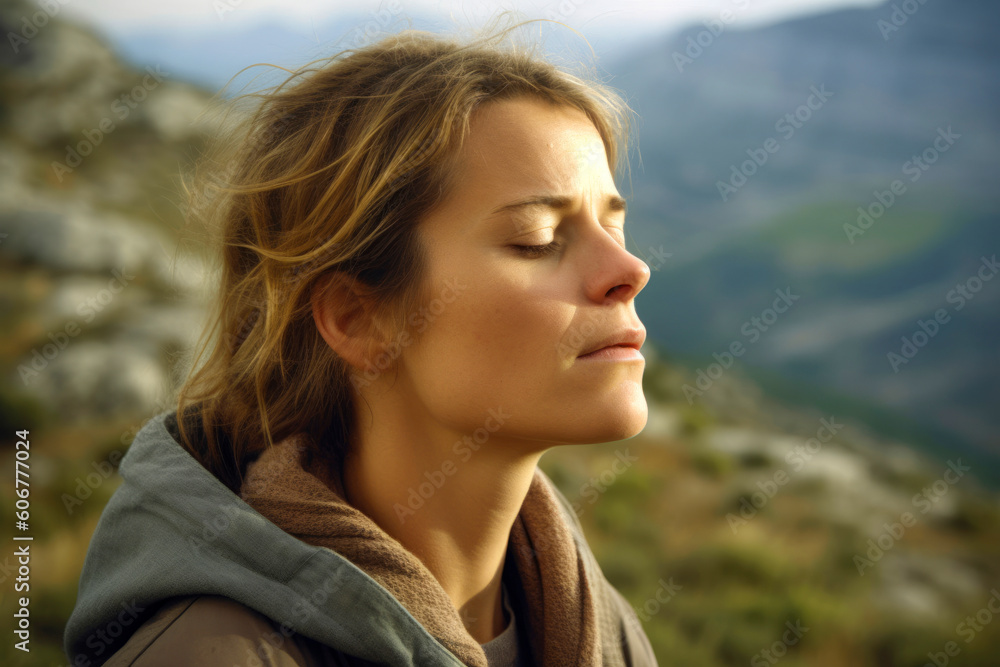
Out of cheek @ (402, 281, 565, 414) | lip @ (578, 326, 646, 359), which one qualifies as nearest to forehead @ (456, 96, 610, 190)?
cheek @ (402, 281, 565, 414)

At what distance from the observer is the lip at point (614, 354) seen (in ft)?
5.31

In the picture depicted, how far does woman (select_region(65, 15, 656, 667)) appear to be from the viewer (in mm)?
1407

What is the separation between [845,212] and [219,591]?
2507 inches

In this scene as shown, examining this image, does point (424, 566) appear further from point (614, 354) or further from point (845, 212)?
point (845, 212)

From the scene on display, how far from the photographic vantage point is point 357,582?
140 centimetres

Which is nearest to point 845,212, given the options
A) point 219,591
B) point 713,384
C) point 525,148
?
point 713,384

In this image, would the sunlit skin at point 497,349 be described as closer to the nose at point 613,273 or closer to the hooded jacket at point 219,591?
the nose at point 613,273

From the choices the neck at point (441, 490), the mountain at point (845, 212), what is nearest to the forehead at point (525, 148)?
the neck at point (441, 490)

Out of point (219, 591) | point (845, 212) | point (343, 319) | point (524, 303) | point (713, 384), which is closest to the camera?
point (219, 591)

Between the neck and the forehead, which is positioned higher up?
the forehead

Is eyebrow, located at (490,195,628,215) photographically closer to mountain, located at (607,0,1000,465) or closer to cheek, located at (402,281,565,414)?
cheek, located at (402,281,565,414)

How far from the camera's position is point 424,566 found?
63.0 inches

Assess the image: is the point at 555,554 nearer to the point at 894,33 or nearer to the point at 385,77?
the point at 385,77

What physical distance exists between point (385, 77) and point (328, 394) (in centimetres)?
95
